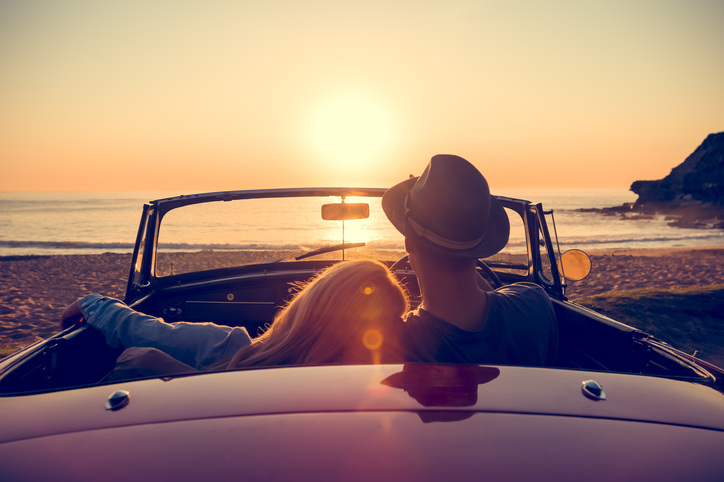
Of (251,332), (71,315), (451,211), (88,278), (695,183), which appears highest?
(695,183)

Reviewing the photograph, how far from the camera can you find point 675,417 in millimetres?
1097

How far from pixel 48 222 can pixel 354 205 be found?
4287cm

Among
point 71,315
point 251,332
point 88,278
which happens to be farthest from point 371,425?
point 88,278

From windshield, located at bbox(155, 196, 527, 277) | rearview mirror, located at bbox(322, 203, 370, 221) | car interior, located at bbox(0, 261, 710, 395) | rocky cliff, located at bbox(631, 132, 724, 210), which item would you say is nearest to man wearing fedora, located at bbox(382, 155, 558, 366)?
car interior, located at bbox(0, 261, 710, 395)

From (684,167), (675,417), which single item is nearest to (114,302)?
(675,417)

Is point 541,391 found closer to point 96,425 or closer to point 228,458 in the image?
point 228,458

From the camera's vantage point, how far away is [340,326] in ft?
5.07

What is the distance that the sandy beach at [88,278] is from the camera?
8.86 m

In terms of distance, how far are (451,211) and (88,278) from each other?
14663 mm

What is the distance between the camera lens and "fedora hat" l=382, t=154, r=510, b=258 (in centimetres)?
195

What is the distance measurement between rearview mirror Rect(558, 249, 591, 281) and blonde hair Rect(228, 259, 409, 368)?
1838mm

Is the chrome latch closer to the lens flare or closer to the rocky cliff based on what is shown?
the lens flare

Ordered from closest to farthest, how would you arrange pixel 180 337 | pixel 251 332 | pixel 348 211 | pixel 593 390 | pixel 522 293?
pixel 593 390, pixel 180 337, pixel 522 293, pixel 348 211, pixel 251 332

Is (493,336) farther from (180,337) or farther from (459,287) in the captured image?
(180,337)
